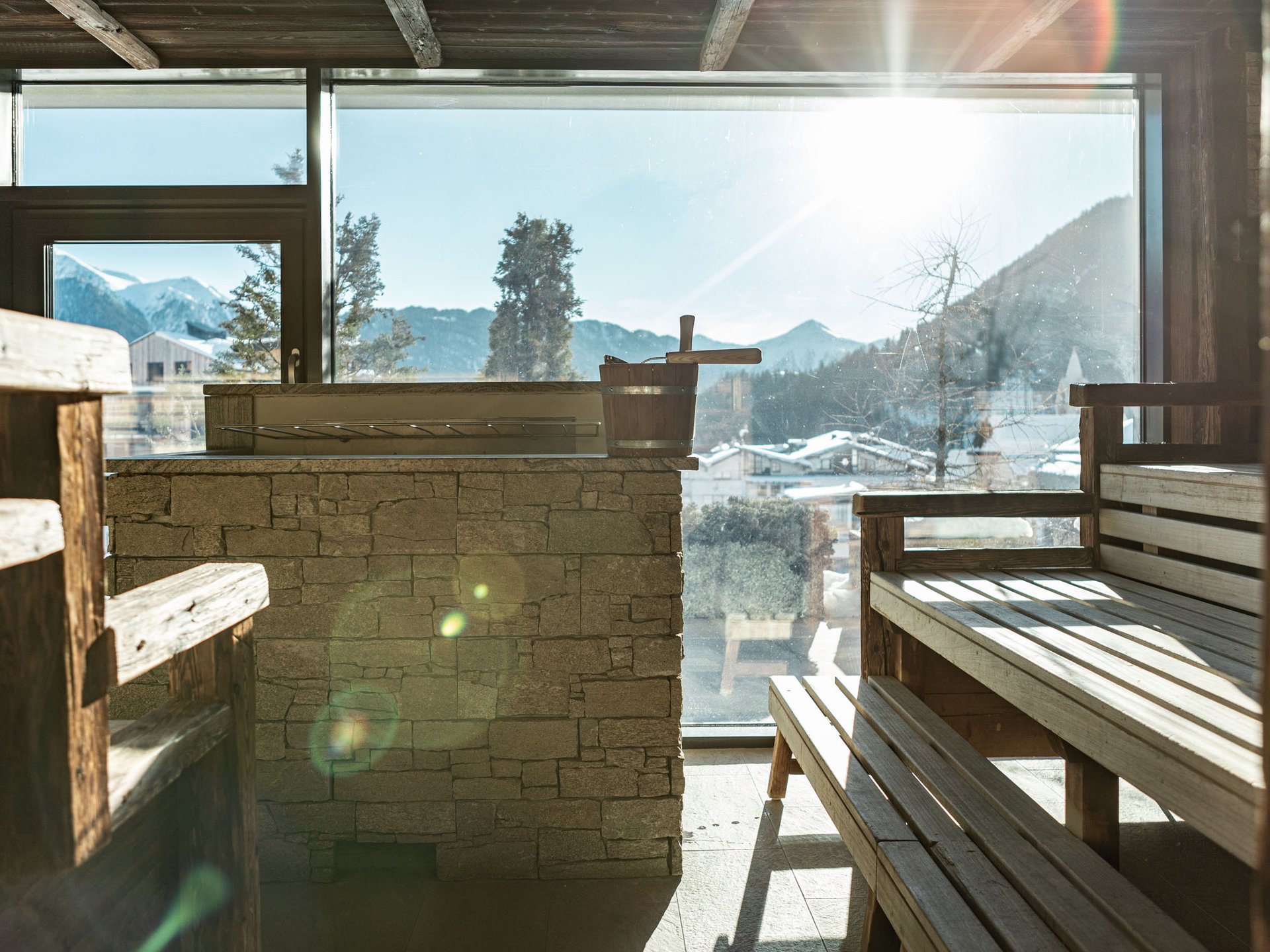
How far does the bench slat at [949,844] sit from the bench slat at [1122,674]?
1.29 feet

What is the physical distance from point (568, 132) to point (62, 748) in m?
3.21

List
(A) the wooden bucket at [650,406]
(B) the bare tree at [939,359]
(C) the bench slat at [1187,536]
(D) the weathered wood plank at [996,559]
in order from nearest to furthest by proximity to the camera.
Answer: (C) the bench slat at [1187,536], (A) the wooden bucket at [650,406], (D) the weathered wood plank at [996,559], (B) the bare tree at [939,359]

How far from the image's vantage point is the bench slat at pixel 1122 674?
1.43 meters

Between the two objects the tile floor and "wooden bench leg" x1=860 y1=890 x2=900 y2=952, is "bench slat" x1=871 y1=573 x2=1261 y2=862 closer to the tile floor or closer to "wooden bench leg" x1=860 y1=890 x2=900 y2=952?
"wooden bench leg" x1=860 y1=890 x2=900 y2=952

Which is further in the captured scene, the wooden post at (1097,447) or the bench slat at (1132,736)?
the wooden post at (1097,447)

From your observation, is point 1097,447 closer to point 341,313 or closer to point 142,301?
point 341,313

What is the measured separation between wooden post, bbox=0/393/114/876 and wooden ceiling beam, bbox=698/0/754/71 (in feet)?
8.56

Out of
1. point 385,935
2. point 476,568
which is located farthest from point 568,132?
point 385,935

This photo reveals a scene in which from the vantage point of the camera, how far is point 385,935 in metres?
2.44

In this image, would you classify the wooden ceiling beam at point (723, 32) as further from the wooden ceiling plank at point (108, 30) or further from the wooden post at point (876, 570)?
the wooden ceiling plank at point (108, 30)

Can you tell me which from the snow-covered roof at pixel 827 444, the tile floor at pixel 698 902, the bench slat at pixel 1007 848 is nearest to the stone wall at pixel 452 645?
the tile floor at pixel 698 902

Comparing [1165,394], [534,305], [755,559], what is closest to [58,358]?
[534,305]

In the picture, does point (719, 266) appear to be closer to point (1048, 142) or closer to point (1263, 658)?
point (1048, 142)

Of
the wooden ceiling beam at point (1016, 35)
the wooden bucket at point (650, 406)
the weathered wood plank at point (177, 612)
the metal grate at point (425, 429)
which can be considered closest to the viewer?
the weathered wood plank at point (177, 612)
